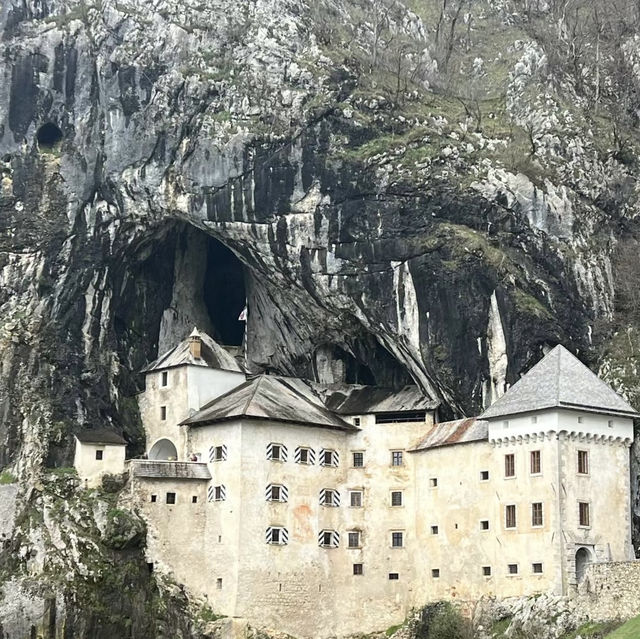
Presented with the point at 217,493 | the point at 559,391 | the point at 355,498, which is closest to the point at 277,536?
the point at 217,493

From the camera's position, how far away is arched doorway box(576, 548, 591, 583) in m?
79.4

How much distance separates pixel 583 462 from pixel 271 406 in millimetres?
22312

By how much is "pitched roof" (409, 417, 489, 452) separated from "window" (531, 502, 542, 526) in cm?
611

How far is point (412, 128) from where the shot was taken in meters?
95.1

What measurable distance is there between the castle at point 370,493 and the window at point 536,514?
96 millimetres

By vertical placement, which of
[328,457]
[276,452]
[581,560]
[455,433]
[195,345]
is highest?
[195,345]

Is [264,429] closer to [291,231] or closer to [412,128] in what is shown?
[291,231]

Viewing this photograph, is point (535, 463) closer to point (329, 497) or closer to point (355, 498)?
point (355, 498)

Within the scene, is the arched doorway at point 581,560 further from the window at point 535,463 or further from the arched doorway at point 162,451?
the arched doorway at point 162,451

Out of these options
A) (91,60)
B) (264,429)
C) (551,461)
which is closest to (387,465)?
(264,429)

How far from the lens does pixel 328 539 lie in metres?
90.0

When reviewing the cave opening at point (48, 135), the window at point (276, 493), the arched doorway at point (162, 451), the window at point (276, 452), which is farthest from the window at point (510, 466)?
the cave opening at point (48, 135)

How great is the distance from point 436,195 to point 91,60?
92.3 feet

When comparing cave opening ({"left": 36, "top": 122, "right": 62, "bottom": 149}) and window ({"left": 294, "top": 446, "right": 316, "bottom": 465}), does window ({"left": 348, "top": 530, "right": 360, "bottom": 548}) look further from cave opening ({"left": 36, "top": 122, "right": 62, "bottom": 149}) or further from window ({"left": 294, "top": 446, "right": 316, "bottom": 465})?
cave opening ({"left": 36, "top": 122, "right": 62, "bottom": 149})
